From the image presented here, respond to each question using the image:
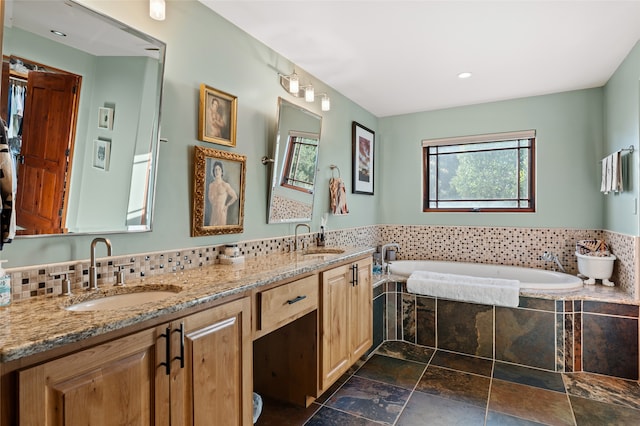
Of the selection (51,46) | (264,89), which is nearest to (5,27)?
(51,46)

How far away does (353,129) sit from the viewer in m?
3.81

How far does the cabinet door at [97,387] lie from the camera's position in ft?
2.96

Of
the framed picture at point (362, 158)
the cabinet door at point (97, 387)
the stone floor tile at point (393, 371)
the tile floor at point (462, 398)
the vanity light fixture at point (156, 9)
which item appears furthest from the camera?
the framed picture at point (362, 158)

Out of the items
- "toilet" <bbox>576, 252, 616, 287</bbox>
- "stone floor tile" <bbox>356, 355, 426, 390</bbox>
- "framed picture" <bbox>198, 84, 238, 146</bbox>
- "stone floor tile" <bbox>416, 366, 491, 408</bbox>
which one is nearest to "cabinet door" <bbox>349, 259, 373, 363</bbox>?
"stone floor tile" <bbox>356, 355, 426, 390</bbox>

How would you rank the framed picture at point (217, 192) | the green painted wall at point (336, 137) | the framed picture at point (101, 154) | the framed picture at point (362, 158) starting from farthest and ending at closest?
the framed picture at point (362, 158) < the framed picture at point (217, 192) < the green painted wall at point (336, 137) < the framed picture at point (101, 154)

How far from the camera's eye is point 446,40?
2.48 m

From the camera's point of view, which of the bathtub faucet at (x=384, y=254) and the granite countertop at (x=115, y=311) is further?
the bathtub faucet at (x=384, y=254)

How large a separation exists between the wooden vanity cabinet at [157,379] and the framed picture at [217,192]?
68 centimetres

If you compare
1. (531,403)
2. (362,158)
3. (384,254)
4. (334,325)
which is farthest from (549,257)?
(334,325)

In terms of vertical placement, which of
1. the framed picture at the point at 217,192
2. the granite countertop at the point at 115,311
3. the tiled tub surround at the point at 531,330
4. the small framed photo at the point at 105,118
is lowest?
the tiled tub surround at the point at 531,330

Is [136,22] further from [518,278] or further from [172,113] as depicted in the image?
[518,278]

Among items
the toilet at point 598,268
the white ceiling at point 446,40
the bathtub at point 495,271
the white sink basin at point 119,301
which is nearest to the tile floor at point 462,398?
the bathtub at point 495,271

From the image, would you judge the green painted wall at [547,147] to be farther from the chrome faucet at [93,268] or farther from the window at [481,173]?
the chrome faucet at [93,268]

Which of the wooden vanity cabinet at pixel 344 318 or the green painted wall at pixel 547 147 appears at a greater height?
the green painted wall at pixel 547 147
